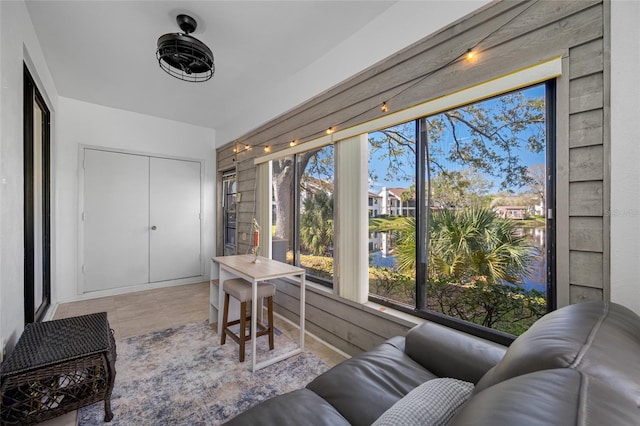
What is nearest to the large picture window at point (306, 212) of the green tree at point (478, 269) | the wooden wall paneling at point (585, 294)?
the green tree at point (478, 269)

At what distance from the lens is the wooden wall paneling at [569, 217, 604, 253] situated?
1.21 metres

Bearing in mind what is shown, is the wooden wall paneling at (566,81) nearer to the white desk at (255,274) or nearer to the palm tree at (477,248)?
the palm tree at (477,248)

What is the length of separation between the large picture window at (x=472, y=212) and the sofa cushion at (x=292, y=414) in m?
1.08

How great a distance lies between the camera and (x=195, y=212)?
4879mm

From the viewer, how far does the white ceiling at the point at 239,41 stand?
2.00 meters

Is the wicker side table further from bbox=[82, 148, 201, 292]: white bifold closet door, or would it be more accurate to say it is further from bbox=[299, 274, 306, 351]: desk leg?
bbox=[82, 148, 201, 292]: white bifold closet door

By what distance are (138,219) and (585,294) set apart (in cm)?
513

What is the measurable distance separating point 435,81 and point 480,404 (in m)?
1.81

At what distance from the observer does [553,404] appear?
0.42 m

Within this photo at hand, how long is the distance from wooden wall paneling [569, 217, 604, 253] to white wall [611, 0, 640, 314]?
0.16ft

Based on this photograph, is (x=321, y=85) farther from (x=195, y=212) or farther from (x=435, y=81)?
(x=195, y=212)

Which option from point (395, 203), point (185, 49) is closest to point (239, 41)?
point (185, 49)

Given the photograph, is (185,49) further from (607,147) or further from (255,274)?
(607,147)

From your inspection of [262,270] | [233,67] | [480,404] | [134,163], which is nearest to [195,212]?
[134,163]
